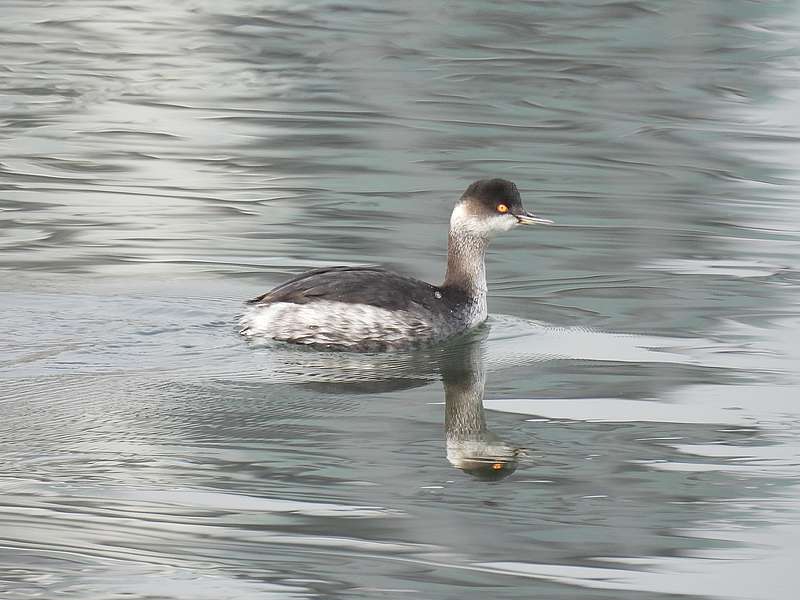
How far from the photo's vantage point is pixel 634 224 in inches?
494

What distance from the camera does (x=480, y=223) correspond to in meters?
9.85

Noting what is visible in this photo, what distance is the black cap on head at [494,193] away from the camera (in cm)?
974

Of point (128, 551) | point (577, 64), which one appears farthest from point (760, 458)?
point (577, 64)

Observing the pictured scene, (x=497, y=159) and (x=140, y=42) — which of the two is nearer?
(x=497, y=159)

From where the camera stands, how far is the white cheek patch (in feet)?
32.2

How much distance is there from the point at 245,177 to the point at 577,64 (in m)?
6.92

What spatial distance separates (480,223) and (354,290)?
1.04 m

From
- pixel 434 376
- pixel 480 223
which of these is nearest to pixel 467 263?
pixel 480 223

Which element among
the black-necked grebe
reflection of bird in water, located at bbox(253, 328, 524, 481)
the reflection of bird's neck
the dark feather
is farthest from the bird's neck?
the reflection of bird's neck

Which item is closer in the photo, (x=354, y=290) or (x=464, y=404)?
(x=464, y=404)

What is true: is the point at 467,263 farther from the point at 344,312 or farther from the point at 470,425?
the point at 470,425

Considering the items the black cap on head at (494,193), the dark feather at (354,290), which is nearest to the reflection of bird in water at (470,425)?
the dark feather at (354,290)

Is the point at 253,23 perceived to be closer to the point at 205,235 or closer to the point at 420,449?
the point at 205,235

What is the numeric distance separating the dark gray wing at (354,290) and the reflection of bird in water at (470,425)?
1.30 feet
